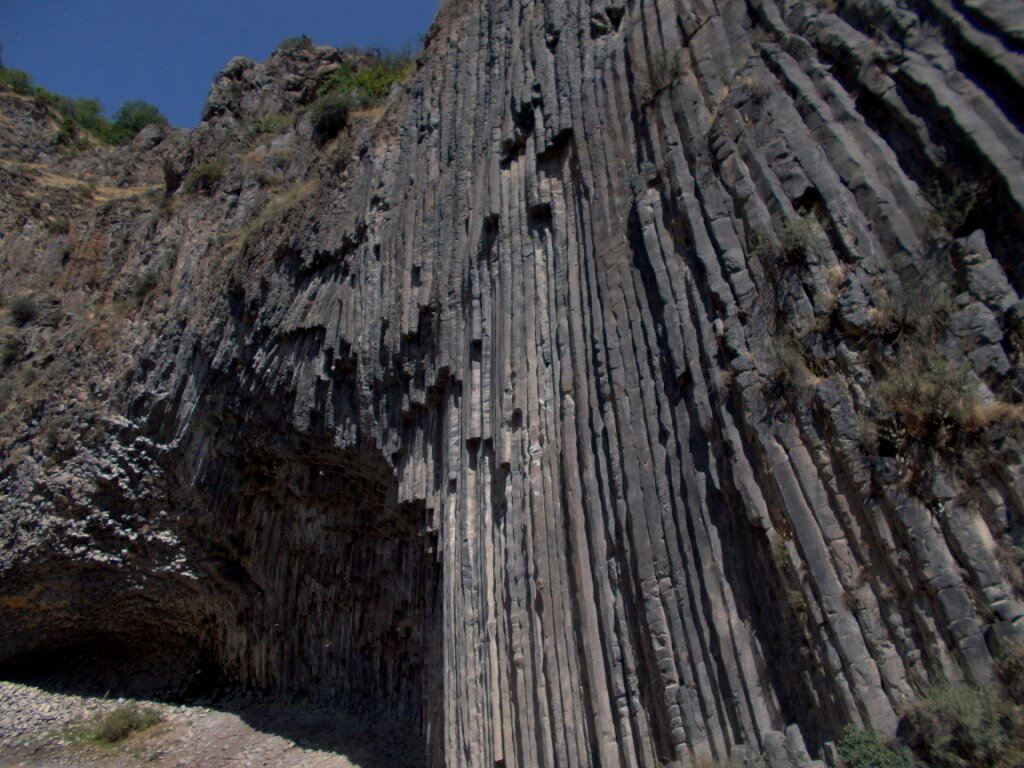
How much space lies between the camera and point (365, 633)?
13812mm

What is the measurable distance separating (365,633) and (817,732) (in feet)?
34.7

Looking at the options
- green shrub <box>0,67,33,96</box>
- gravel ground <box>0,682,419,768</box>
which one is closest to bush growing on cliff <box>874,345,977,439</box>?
gravel ground <box>0,682,419,768</box>

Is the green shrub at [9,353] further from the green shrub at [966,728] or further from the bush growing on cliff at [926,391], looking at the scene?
the green shrub at [966,728]

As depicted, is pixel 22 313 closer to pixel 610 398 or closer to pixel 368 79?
pixel 368 79

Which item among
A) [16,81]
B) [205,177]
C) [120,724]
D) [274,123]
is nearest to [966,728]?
[120,724]

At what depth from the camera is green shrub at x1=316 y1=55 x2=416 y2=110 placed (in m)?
15.7

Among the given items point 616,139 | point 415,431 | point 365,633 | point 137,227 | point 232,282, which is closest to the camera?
point 616,139

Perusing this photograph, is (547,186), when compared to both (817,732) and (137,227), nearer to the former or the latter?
(817,732)

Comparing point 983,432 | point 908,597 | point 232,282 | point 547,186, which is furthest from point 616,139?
point 232,282

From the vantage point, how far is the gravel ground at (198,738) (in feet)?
42.6

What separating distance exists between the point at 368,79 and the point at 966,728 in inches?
632

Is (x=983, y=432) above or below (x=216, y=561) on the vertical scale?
below

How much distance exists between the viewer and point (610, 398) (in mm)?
6855

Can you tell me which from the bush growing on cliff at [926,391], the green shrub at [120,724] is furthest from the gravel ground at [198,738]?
the bush growing on cliff at [926,391]
